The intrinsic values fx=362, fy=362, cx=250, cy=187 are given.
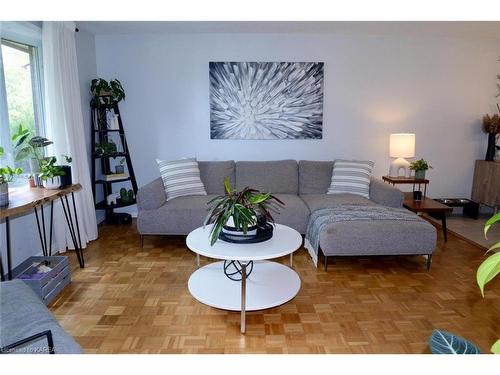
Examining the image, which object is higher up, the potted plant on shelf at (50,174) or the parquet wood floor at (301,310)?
the potted plant on shelf at (50,174)

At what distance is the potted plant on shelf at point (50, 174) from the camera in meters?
2.68

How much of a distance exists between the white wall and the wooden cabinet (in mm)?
198

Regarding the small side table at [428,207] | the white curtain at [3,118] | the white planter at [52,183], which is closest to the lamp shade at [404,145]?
the small side table at [428,207]

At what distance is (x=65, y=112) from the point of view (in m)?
3.23

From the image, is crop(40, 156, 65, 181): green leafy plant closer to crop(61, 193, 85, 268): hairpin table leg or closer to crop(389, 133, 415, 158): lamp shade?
crop(61, 193, 85, 268): hairpin table leg

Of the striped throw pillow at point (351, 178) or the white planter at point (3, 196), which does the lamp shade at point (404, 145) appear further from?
the white planter at point (3, 196)

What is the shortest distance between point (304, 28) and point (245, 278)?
2881 mm

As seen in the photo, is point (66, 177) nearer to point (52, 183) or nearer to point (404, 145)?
point (52, 183)

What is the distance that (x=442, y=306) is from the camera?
2.36 meters

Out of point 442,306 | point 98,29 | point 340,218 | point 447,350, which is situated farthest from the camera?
point 98,29

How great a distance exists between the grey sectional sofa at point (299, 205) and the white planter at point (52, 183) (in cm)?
72
